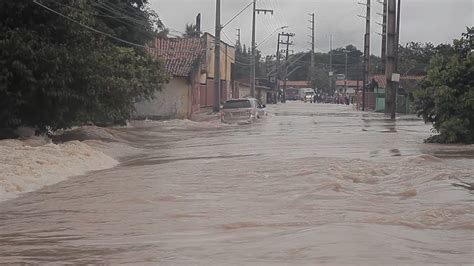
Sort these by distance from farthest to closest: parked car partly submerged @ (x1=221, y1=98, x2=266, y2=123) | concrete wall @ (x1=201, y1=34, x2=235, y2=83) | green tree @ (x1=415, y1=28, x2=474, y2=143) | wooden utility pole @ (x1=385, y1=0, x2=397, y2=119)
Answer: concrete wall @ (x1=201, y1=34, x2=235, y2=83), wooden utility pole @ (x1=385, y1=0, x2=397, y2=119), parked car partly submerged @ (x1=221, y1=98, x2=266, y2=123), green tree @ (x1=415, y1=28, x2=474, y2=143)

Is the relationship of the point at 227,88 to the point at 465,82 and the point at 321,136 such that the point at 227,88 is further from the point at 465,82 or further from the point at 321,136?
the point at 465,82

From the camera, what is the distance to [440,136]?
22297 millimetres

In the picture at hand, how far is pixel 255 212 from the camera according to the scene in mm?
9898

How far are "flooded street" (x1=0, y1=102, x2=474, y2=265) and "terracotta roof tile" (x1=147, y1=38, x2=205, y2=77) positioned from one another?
2242cm

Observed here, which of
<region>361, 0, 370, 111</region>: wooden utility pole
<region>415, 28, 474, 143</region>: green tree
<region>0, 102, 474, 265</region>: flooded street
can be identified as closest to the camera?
<region>0, 102, 474, 265</region>: flooded street

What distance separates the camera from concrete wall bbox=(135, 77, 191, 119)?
40.2 m

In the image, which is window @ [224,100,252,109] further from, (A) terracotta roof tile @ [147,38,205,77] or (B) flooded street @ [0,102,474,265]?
(B) flooded street @ [0,102,474,265]

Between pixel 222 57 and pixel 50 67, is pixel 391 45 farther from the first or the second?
pixel 50 67

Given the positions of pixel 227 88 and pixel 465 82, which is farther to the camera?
pixel 227 88

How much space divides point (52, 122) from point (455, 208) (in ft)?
45.7

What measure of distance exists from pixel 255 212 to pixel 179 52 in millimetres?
36904

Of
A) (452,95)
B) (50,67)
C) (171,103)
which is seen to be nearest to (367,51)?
(171,103)

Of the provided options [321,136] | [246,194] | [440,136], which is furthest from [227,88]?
[246,194]

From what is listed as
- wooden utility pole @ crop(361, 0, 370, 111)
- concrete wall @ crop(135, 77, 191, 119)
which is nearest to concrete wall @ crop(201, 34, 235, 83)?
concrete wall @ crop(135, 77, 191, 119)
